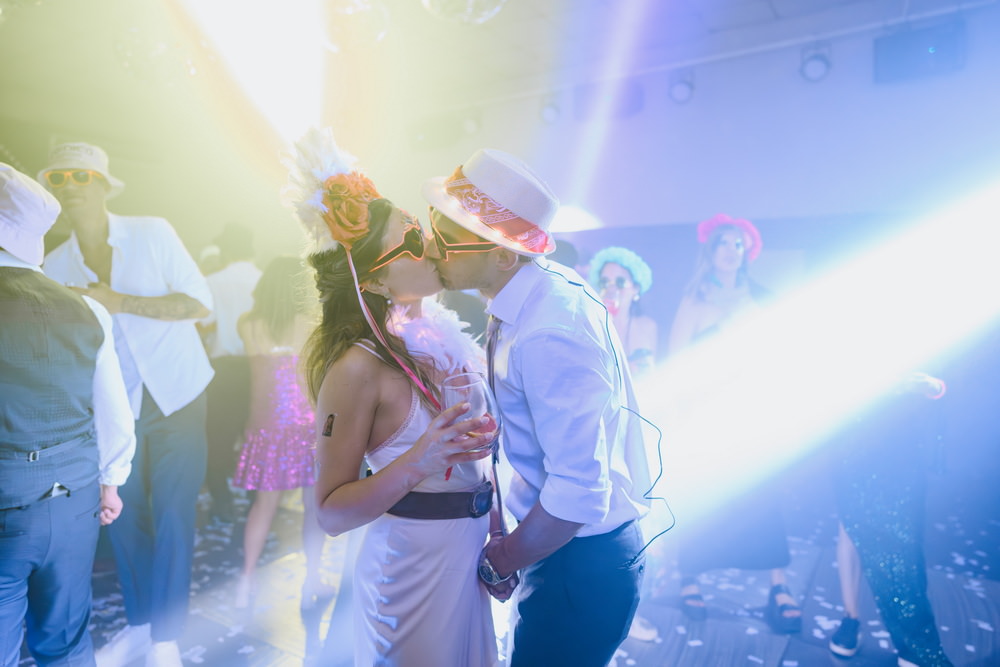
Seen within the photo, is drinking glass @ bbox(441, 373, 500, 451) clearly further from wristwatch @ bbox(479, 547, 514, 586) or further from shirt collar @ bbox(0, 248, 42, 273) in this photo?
shirt collar @ bbox(0, 248, 42, 273)

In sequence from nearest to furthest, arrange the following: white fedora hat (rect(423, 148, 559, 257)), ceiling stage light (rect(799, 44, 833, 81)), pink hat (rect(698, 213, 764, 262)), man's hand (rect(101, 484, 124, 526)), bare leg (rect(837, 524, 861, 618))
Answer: white fedora hat (rect(423, 148, 559, 257)), man's hand (rect(101, 484, 124, 526)), bare leg (rect(837, 524, 861, 618)), pink hat (rect(698, 213, 764, 262)), ceiling stage light (rect(799, 44, 833, 81))

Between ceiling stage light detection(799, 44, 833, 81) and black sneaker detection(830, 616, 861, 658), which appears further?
ceiling stage light detection(799, 44, 833, 81)

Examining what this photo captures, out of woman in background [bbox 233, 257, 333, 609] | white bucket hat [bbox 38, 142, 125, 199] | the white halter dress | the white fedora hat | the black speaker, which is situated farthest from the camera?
the black speaker

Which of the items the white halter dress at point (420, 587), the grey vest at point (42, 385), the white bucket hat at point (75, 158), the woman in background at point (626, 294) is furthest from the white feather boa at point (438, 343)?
the woman in background at point (626, 294)

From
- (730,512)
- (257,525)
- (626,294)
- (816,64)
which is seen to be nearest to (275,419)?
(257,525)

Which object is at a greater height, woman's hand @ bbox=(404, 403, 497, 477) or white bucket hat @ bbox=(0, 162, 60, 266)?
white bucket hat @ bbox=(0, 162, 60, 266)

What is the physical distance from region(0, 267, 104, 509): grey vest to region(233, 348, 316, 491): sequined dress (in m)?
1.43

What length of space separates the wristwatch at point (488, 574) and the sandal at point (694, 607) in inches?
87.8

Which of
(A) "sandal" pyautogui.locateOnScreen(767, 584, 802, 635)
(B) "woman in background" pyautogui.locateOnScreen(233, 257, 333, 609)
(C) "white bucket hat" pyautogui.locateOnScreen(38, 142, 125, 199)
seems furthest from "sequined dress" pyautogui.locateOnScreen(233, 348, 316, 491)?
(A) "sandal" pyautogui.locateOnScreen(767, 584, 802, 635)

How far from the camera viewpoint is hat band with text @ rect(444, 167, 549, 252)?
1474 mm

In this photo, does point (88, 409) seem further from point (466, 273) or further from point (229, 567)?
point (229, 567)

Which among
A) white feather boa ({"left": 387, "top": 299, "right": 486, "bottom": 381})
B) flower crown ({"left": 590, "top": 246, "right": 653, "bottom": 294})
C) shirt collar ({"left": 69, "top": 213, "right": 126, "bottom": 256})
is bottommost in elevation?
white feather boa ({"left": 387, "top": 299, "right": 486, "bottom": 381})

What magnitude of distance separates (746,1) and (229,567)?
18.1 ft

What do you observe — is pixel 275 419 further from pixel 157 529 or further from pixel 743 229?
pixel 743 229
